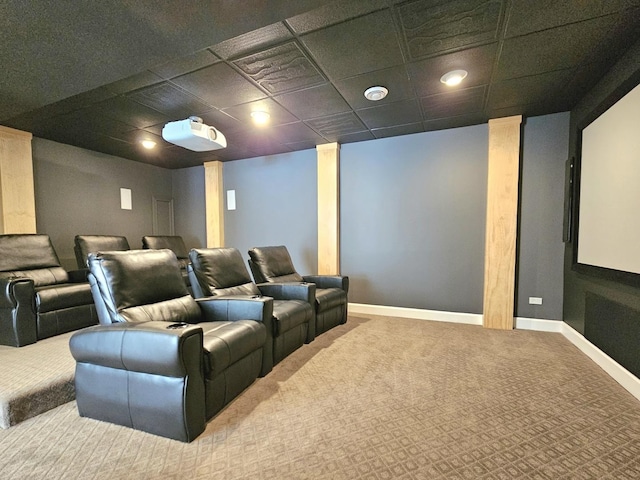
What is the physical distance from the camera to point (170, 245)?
15.9 feet

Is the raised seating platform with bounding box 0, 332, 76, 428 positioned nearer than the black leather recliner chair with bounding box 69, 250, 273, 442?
No

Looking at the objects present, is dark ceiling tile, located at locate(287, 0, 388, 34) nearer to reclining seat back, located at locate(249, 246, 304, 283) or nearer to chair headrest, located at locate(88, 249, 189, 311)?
chair headrest, located at locate(88, 249, 189, 311)

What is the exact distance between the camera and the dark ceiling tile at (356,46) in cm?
184

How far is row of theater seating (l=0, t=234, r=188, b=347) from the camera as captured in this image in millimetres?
2600

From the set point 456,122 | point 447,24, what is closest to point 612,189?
point 456,122

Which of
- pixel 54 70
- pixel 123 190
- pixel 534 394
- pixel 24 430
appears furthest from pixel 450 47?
pixel 123 190

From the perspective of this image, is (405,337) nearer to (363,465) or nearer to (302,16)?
(363,465)

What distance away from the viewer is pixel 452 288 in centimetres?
370

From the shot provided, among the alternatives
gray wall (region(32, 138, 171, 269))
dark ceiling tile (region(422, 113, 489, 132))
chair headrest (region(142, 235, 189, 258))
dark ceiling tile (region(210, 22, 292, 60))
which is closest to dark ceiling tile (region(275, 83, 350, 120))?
dark ceiling tile (region(210, 22, 292, 60))

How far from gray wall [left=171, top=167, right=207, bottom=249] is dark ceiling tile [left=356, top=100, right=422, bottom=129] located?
3.35m

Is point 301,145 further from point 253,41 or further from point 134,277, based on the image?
point 134,277

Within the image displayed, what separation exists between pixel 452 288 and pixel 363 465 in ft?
9.20

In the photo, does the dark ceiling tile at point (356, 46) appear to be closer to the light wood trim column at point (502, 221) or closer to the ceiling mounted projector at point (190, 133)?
the ceiling mounted projector at point (190, 133)

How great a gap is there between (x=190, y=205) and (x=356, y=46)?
437 cm
